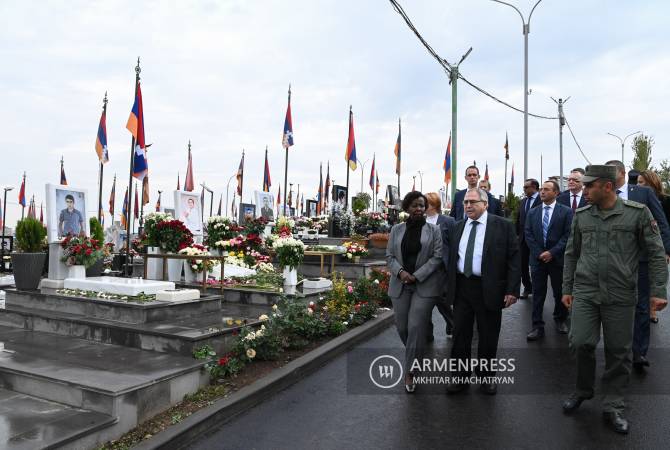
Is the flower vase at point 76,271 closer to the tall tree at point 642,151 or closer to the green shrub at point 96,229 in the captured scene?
the green shrub at point 96,229

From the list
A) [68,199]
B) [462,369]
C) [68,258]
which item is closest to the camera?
[462,369]

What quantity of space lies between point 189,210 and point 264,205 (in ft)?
22.9

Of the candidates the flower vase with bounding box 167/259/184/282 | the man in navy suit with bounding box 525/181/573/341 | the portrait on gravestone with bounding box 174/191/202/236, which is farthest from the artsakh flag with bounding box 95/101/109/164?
the man in navy suit with bounding box 525/181/573/341

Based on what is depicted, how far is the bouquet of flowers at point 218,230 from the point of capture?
39.3ft

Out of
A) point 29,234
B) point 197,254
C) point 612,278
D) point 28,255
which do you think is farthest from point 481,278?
point 29,234

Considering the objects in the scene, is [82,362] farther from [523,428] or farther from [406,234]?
[523,428]

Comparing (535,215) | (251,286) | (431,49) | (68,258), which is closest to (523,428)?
(535,215)

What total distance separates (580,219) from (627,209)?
38cm

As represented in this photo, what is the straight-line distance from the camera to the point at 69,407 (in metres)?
4.57

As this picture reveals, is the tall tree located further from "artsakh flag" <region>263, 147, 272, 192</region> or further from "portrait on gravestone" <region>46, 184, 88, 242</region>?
"portrait on gravestone" <region>46, 184, 88, 242</region>

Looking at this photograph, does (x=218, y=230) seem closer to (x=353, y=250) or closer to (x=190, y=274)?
(x=190, y=274)

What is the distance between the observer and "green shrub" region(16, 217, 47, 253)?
9.29 metres

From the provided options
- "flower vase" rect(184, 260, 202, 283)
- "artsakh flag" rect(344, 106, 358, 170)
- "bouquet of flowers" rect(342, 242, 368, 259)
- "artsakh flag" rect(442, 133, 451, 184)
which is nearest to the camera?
"flower vase" rect(184, 260, 202, 283)

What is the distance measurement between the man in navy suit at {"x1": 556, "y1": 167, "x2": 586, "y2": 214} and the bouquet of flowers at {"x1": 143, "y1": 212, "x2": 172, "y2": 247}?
7.78m
